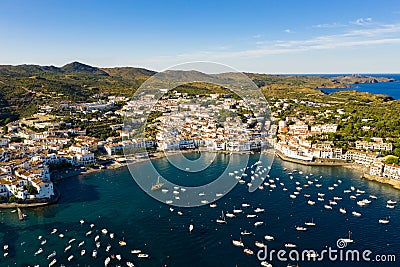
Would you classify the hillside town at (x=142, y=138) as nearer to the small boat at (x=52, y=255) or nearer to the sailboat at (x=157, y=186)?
the sailboat at (x=157, y=186)

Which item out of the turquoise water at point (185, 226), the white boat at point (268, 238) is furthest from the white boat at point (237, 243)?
the white boat at point (268, 238)

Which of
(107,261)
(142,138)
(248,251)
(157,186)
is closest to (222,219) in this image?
(248,251)

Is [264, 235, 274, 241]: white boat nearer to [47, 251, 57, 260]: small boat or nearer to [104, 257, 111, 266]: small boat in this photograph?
[104, 257, 111, 266]: small boat

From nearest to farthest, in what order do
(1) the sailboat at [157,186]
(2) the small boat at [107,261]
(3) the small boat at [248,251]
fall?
1. (2) the small boat at [107,261]
2. (3) the small boat at [248,251]
3. (1) the sailboat at [157,186]

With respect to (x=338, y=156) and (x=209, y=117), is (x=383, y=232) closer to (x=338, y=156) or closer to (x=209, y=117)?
(x=338, y=156)

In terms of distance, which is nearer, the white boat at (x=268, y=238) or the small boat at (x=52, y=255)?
the small boat at (x=52, y=255)

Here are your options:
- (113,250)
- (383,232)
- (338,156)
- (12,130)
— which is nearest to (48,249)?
(113,250)

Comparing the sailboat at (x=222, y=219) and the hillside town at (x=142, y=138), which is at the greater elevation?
the hillside town at (x=142, y=138)
